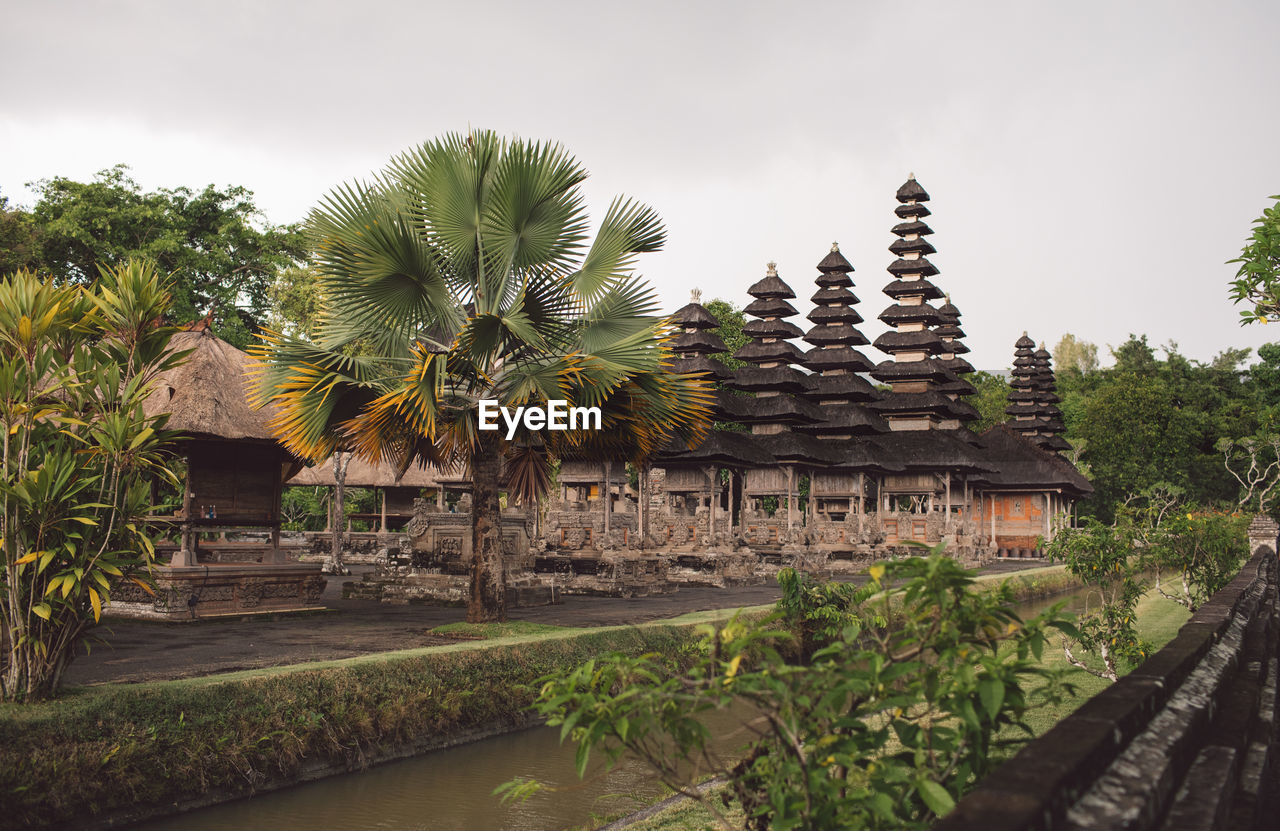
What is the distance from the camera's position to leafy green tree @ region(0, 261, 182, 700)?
22.2 ft

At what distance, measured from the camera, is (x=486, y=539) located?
13250 millimetres

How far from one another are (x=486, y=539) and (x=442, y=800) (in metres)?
5.38

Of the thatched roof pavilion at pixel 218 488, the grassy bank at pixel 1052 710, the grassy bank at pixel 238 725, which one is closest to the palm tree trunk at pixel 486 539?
the grassy bank at pixel 238 725

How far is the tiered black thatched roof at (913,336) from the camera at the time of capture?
145 ft

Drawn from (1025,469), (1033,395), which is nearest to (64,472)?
(1025,469)

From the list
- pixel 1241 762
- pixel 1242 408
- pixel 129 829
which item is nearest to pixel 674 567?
pixel 129 829

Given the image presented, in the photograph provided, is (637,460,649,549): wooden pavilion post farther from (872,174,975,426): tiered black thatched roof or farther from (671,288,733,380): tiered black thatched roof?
(872,174,975,426): tiered black thatched roof

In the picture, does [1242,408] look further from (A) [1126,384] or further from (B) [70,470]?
(B) [70,470]

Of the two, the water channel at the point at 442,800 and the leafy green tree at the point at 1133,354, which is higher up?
the leafy green tree at the point at 1133,354

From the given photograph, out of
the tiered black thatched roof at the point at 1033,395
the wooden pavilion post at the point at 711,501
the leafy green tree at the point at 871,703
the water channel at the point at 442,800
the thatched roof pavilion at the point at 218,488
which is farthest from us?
the tiered black thatched roof at the point at 1033,395

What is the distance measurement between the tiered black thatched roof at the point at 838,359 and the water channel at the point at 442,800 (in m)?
31.9

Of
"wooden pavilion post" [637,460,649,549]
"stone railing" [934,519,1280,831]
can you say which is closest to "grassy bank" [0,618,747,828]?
"stone railing" [934,519,1280,831]

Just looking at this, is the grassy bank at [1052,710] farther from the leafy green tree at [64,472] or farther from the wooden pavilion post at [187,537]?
the wooden pavilion post at [187,537]

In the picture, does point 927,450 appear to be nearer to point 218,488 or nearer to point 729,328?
point 729,328
